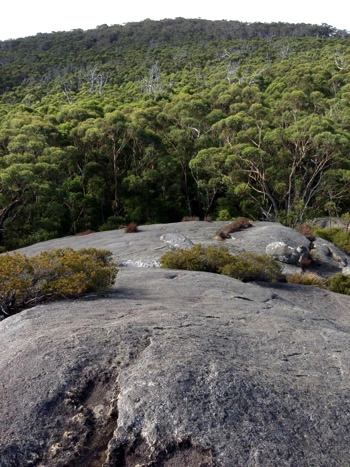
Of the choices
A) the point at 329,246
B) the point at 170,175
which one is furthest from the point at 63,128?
the point at 329,246

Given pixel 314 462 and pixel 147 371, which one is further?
pixel 147 371

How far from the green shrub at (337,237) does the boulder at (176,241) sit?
819 cm

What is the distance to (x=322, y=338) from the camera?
7.72m

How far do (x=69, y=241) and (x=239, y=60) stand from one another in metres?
64.6

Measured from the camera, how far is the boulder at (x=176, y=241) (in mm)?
18078

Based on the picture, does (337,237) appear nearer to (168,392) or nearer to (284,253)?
(284,253)

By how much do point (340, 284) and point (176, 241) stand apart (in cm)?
618

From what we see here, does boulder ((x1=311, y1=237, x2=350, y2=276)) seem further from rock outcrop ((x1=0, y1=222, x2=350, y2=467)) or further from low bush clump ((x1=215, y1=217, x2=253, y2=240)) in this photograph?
rock outcrop ((x1=0, y1=222, x2=350, y2=467))

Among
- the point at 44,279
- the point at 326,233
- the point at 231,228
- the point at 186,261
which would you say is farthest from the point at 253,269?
the point at 326,233

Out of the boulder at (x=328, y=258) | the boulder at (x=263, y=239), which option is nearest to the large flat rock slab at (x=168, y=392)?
the boulder at (x=263, y=239)

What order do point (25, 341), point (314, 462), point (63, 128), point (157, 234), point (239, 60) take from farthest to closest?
1. point (239, 60)
2. point (63, 128)
3. point (157, 234)
4. point (25, 341)
5. point (314, 462)

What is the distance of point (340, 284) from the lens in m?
15.7

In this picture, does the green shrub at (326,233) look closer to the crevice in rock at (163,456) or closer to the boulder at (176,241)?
the boulder at (176,241)

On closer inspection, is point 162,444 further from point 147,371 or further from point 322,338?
point 322,338
